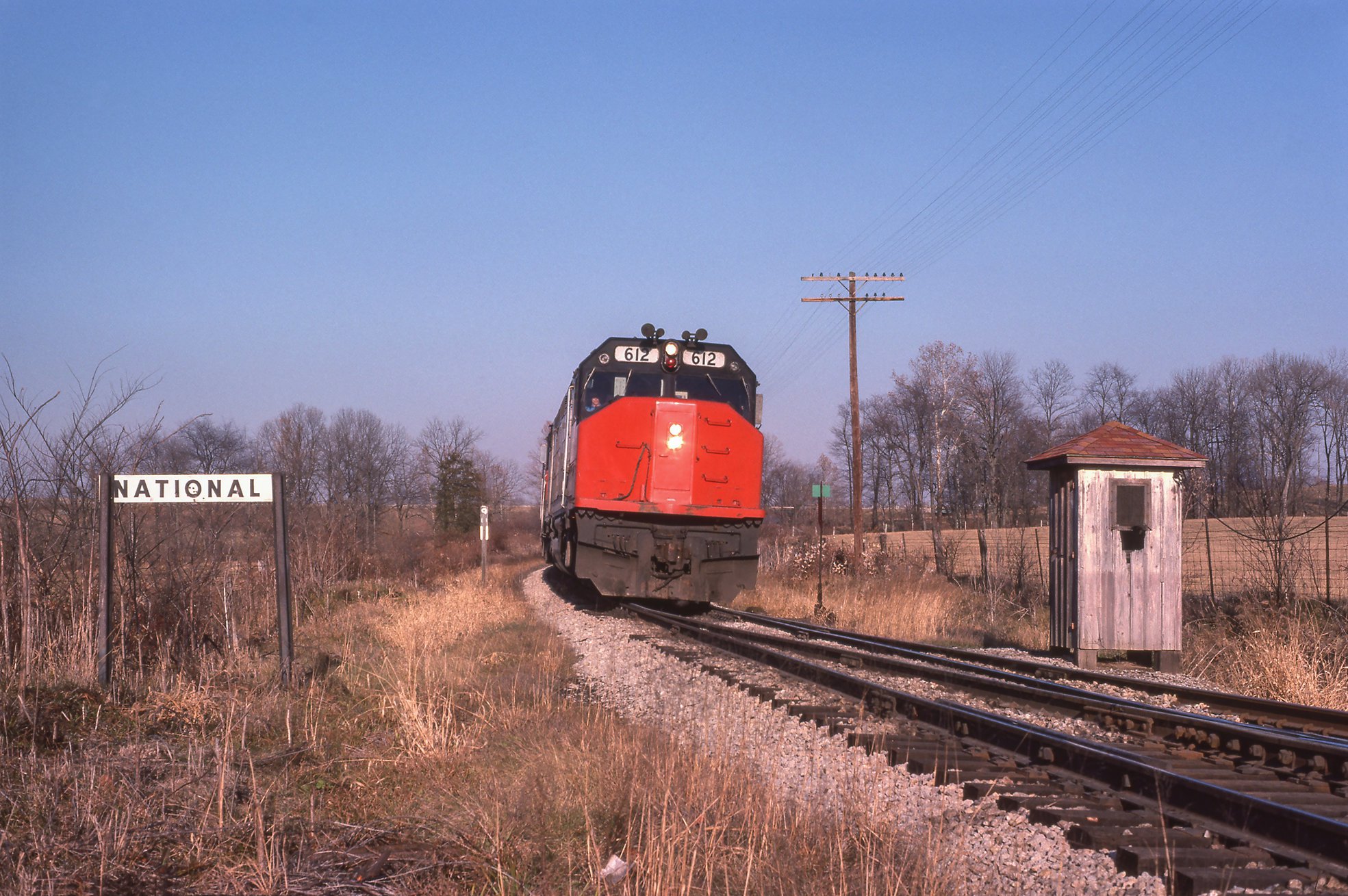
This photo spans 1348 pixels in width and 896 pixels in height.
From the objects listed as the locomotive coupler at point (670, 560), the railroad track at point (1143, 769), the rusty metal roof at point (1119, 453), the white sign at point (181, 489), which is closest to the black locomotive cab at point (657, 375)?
the locomotive coupler at point (670, 560)

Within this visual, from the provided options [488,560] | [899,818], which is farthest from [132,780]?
[488,560]

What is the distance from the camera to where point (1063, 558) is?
11164 mm

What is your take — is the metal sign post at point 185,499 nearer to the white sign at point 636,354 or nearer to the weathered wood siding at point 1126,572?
the white sign at point 636,354

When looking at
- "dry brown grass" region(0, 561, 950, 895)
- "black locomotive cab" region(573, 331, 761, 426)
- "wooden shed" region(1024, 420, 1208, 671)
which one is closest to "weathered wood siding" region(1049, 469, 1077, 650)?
"wooden shed" region(1024, 420, 1208, 671)

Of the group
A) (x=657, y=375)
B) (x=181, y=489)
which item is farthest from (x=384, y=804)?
(x=657, y=375)

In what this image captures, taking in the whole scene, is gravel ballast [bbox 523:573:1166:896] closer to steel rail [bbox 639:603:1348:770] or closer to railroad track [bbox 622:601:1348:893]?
railroad track [bbox 622:601:1348:893]

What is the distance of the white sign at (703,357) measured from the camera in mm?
14883

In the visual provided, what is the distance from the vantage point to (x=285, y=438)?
2267 cm

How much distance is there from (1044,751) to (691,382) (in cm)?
979

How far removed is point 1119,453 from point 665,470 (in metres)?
6.06

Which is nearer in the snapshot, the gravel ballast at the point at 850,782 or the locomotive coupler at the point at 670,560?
the gravel ballast at the point at 850,782

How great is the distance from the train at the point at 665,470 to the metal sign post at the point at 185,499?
5920 mm

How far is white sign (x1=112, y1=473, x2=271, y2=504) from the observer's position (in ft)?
26.8

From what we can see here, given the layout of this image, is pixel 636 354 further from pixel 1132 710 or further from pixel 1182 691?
pixel 1132 710
